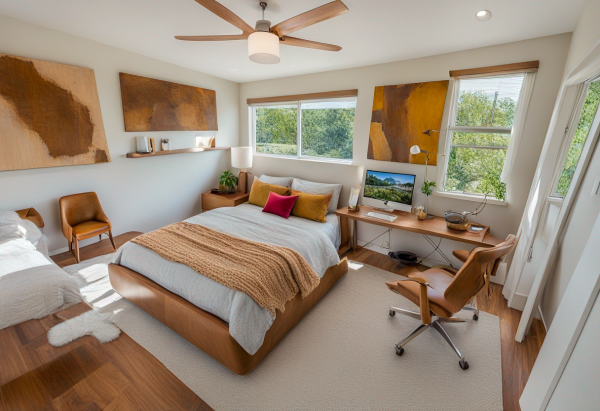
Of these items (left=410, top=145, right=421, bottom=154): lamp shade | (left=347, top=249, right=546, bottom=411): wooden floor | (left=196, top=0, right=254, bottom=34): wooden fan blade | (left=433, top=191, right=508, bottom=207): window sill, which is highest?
(left=196, top=0, right=254, bottom=34): wooden fan blade

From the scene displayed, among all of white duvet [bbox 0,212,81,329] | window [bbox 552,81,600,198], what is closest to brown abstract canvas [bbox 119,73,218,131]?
white duvet [bbox 0,212,81,329]

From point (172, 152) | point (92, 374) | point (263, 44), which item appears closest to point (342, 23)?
point (263, 44)

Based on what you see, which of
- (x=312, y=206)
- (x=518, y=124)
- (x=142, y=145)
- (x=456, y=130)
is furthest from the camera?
(x=142, y=145)

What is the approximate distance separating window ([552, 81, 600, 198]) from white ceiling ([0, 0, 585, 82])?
2.07 feet

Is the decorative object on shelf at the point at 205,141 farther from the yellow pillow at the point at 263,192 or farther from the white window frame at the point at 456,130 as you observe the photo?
the white window frame at the point at 456,130

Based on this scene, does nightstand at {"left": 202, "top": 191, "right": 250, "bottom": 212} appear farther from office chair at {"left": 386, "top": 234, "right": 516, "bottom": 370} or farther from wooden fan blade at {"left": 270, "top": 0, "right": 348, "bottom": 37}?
office chair at {"left": 386, "top": 234, "right": 516, "bottom": 370}

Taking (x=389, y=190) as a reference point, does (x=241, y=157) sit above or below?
above

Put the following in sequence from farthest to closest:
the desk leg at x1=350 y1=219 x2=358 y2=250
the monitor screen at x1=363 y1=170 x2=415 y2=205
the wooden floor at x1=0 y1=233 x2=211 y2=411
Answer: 1. the desk leg at x1=350 y1=219 x2=358 y2=250
2. the monitor screen at x1=363 y1=170 x2=415 y2=205
3. the wooden floor at x1=0 y1=233 x2=211 y2=411

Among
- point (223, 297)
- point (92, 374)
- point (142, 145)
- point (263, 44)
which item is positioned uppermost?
point (263, 44)

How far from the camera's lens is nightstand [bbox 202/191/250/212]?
13.4ft

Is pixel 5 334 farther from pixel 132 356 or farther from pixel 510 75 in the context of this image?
pixel 510 75

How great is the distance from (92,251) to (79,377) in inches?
81.5

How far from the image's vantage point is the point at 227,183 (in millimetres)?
4324

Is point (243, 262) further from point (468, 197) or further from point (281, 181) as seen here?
point (468, 197)
